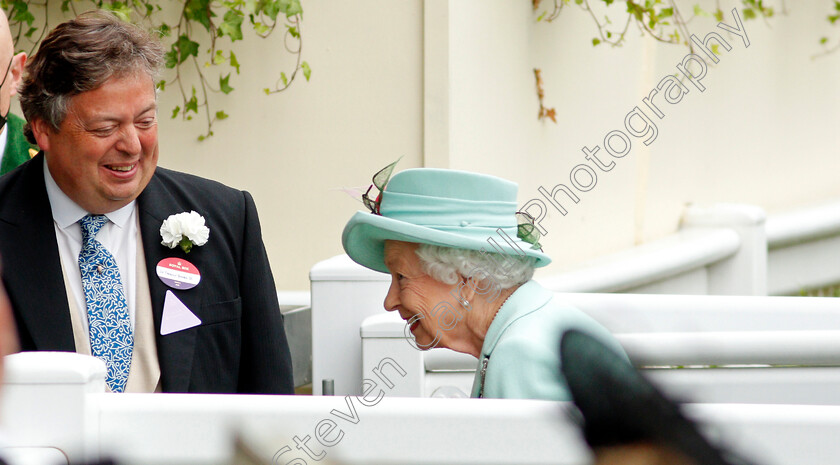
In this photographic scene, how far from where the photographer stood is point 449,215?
204 centimetres

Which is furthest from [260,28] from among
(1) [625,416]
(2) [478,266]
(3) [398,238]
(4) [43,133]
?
(1) [625,416]

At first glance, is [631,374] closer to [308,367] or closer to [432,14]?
[308,367]

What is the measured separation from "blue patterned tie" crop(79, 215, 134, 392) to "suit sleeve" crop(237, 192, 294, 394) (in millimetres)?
317

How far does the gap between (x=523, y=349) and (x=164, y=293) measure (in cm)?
94

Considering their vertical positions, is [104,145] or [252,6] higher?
[252,6]

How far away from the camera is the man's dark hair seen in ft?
7.18

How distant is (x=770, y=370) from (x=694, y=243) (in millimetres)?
3441

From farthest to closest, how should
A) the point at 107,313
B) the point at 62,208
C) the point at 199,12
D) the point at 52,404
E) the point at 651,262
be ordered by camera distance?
the point at 651,262 < the point at 199,12 < the point at 62,208 < the point at 107,313 < the point at 52,404

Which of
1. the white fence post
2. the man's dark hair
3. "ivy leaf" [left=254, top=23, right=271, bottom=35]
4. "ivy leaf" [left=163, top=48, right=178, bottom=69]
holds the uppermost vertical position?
"ivy leaf" [left=254, top=23, right=271, bottom=35]

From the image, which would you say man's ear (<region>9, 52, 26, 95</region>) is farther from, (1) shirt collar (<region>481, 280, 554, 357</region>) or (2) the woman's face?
(1) shirt collar (<region>481, 280, 554, 357</region>)

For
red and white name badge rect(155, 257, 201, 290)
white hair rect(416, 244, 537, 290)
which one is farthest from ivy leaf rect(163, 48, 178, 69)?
white hair rect(416, 244, 537, 290)

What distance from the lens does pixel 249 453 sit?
75 cm

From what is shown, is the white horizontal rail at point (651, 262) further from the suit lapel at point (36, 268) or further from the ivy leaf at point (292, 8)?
the suit lapel at point (36, 268)

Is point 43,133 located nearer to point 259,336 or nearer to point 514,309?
point 259,336
